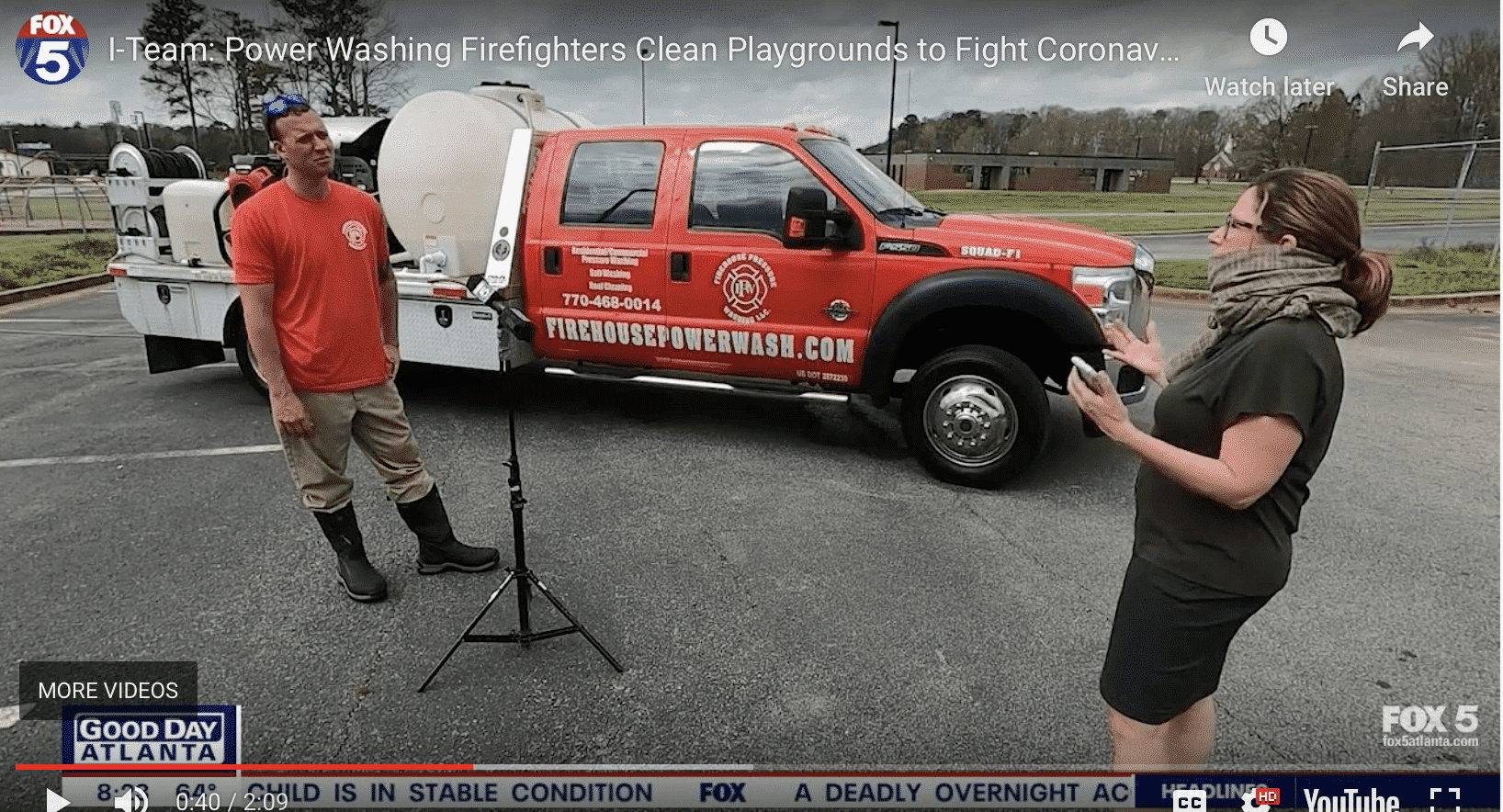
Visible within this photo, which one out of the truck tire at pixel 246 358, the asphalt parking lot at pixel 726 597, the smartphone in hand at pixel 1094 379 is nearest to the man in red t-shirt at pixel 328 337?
the asphalt parking lot at pixel 726 597

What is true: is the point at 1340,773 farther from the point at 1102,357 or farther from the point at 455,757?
the point at 455,757

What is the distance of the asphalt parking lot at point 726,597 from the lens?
255 centimetres

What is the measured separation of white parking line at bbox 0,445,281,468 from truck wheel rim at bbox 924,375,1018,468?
13.2 feet

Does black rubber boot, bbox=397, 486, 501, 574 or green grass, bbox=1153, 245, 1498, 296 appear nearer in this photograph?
black rubber boot, bbox=397, 486, 501, 574

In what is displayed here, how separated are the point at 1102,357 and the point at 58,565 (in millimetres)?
5047

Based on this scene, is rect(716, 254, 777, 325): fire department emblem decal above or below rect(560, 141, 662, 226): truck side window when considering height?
below

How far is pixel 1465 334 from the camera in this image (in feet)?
32.2

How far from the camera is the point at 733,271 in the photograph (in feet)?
15.6

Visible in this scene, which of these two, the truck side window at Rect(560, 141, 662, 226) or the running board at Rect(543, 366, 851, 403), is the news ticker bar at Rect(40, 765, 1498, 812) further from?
the truck side window at Rect(560, 141, 662, 226)

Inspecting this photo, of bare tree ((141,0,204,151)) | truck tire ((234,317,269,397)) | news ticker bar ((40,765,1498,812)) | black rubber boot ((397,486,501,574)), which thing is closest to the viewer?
news ticker bar ((40,765,1498,812))

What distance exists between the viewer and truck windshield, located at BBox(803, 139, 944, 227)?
4.69 metres

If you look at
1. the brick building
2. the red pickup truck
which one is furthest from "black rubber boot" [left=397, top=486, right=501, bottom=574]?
the brick building

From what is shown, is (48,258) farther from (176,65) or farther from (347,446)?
(347,446)

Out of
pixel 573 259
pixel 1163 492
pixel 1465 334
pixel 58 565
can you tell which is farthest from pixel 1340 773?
pixel 1465 334
